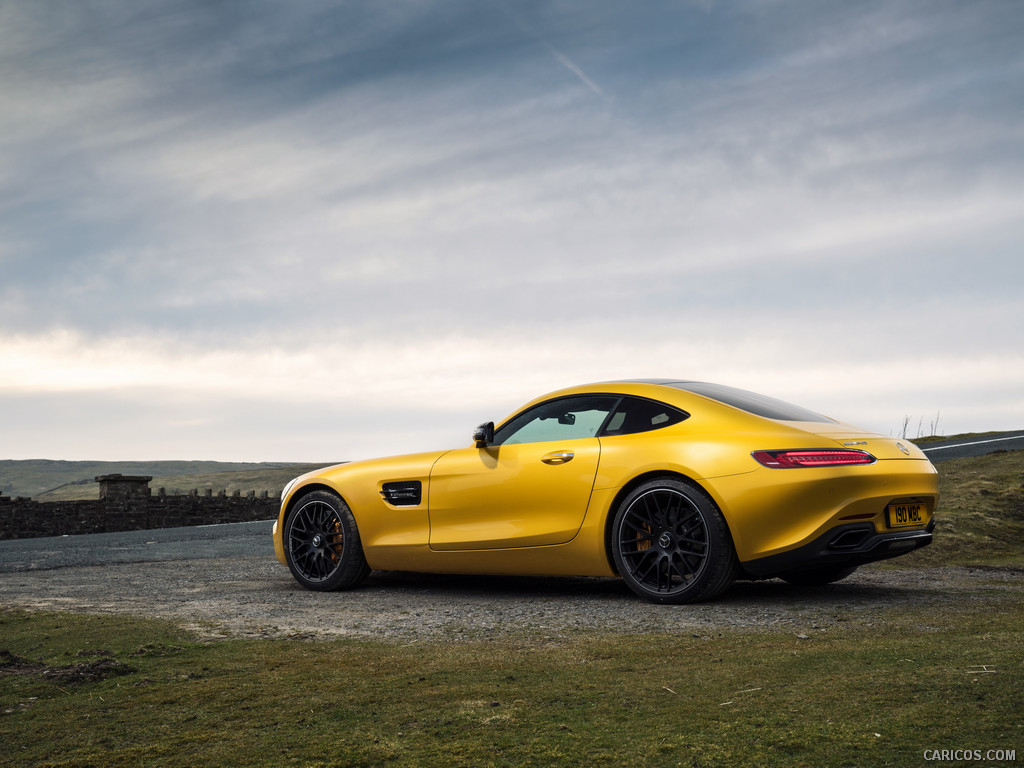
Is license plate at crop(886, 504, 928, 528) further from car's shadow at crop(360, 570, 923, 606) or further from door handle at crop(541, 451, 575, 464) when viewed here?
door handle at crop(541, 451, 575, 464)

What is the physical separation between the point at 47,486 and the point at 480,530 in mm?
137332

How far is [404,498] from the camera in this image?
6.41 m

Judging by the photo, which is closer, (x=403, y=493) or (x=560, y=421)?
(x=560, y=421)

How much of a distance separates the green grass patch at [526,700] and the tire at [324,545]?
2148 millimetres

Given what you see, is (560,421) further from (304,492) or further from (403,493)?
(304,492)

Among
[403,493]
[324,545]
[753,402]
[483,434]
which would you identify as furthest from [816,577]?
[324,545]

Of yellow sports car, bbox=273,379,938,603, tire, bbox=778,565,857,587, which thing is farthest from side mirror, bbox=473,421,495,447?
tire, bbox=778,565,857,587

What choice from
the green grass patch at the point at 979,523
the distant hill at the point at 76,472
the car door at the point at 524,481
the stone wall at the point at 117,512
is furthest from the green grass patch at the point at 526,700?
the distant hill at the point at 76,472

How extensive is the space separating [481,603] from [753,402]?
2184mm

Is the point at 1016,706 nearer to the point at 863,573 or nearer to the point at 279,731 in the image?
the point at 279,731

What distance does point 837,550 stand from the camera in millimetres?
4949

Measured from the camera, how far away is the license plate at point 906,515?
16.8ft

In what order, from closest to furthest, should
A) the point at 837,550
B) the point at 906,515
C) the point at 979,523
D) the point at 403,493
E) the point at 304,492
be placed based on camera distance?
the point at 837,550 → the point at 906,515 → the point at 403,493 → the point at 304,492 → the point at 979,523

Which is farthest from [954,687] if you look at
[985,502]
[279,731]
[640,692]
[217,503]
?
[217,503]
